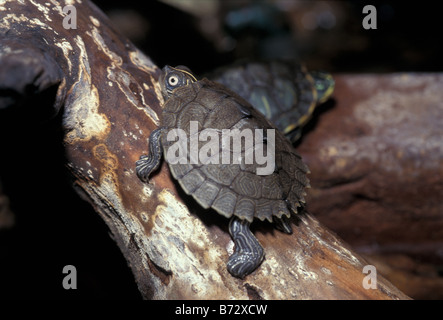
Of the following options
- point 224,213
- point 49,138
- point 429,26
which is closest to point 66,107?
point 49,138

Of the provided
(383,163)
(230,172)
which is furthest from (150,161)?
(383,163)

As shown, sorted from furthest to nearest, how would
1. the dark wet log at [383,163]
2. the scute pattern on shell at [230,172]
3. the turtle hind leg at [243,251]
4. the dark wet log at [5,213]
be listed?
the dark wet log at [383,163]
the dark wet log at [5,213]
the scute pattern on shell at [230,172]
the turtle hind leg at [243,251]

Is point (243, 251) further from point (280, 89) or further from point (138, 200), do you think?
point (280, 89)

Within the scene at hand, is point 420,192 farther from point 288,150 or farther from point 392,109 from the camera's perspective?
point 288,150

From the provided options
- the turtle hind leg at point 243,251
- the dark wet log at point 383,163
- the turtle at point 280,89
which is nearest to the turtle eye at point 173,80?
the turtle hind leg at point 243,251

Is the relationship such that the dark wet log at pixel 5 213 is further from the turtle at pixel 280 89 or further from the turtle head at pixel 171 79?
the turtle at pixel 280 89

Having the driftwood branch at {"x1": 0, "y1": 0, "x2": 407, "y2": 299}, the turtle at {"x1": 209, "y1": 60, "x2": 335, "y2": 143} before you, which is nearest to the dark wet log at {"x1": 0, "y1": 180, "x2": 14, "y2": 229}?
the driftwood branch at {"x1": 0, "y1": 0, "x2": 407, "y2": 299}
